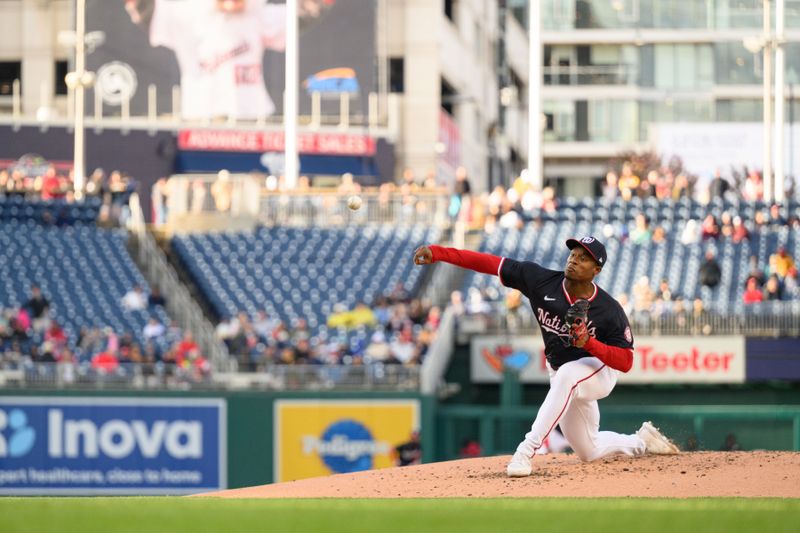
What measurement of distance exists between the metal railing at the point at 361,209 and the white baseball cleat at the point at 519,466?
17.1 m

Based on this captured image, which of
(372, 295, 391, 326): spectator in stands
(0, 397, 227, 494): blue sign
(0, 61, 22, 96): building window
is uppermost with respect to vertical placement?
(0, 61, 22, 96): building window

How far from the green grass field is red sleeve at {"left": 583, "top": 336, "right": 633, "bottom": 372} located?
1670 millimetres

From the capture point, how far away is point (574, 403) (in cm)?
1056

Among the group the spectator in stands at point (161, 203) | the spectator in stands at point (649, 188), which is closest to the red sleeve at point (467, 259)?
the spectator in stands at point (649, 188)

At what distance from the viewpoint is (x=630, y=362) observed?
401 inches

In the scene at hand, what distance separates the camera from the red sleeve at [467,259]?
993 centimetres

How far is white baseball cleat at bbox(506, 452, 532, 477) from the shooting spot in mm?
10195

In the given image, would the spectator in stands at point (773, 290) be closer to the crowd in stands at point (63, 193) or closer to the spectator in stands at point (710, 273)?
the spectator in stands at point (710, 273)

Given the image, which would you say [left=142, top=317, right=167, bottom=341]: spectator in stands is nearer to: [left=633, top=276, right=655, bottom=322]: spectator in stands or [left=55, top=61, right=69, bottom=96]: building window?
[left=633, top=276, right=655, bottom=322]: spectator in stands

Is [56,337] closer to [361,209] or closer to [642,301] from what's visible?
[361,209]

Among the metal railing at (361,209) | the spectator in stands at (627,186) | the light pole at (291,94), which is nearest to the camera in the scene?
the spectator in stands at (627,186)

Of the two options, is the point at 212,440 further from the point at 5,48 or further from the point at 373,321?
the point at 5,48

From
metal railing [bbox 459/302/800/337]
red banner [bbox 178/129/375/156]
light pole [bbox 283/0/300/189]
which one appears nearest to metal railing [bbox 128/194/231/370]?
light pole [bbox 283/0/300/189]

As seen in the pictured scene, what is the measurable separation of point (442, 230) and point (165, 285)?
4575 millimetres
